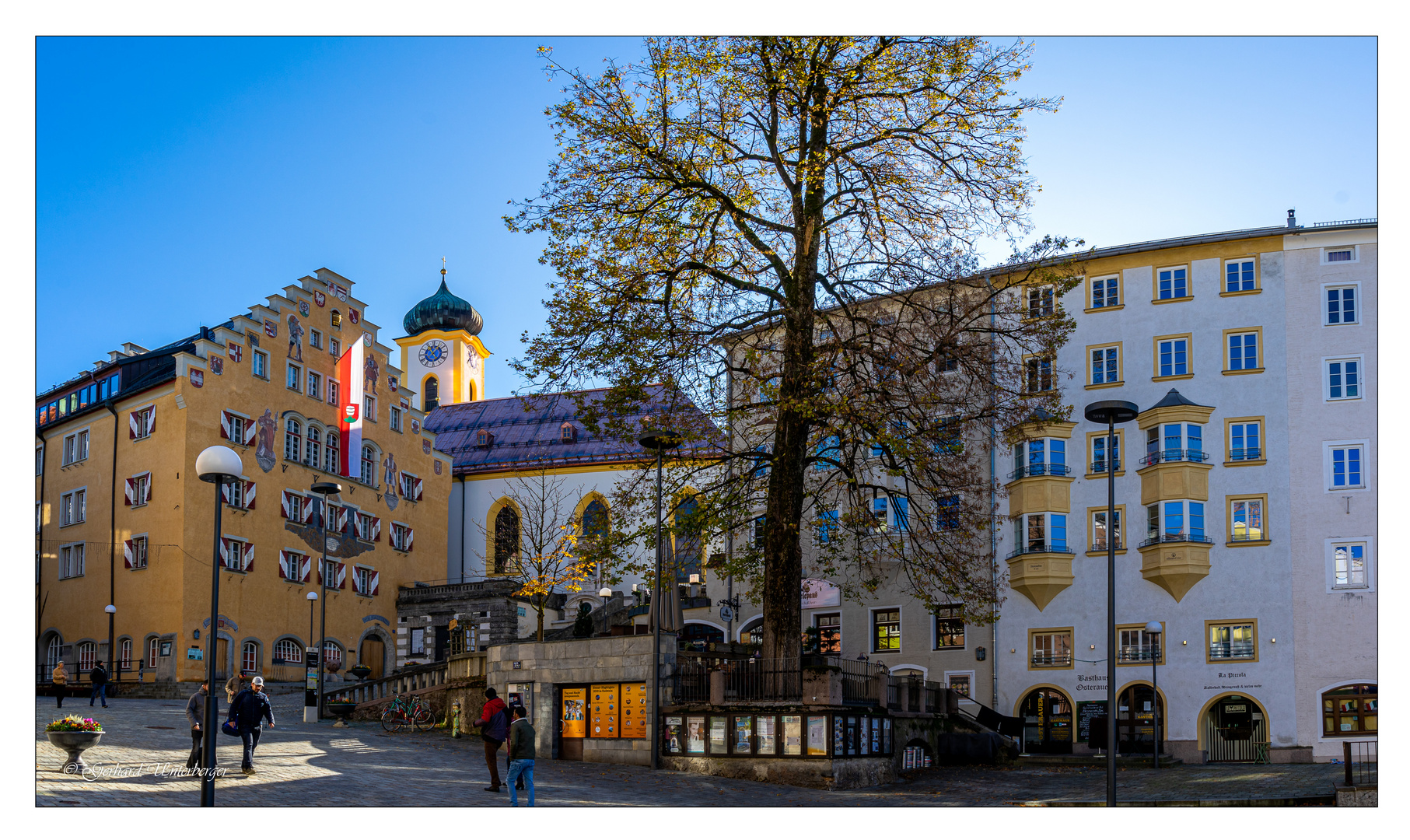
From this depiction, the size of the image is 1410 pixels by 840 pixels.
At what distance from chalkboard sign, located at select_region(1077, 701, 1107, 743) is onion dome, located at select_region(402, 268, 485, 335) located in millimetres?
56793

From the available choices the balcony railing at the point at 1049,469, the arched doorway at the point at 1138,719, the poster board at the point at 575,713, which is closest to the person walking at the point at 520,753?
the poster board at the point at 575,713

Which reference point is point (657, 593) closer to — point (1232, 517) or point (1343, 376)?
point (1232, 517)

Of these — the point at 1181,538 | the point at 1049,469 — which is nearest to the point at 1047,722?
the point at 1181,538

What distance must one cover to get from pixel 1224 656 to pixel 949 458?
14.7 m

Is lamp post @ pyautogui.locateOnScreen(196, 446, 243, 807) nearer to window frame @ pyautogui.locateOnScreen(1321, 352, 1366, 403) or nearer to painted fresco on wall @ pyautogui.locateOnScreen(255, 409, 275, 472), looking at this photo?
window frame @ pyautogui.locateOnScreen(1321, 352, 1366, 403)

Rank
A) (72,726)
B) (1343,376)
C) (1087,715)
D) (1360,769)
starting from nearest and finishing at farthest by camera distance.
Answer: (72,726)
(1360,769)
(1343,376)
(1087,715)

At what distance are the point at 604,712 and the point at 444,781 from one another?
5783 millimetres

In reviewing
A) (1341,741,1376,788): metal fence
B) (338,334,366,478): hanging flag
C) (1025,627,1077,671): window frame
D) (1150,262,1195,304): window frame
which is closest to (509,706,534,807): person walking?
(1341,741,1376,788): metal fence

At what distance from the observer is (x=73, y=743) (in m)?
19.0

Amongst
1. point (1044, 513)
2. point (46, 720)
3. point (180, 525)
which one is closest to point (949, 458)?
point (1044, 513)

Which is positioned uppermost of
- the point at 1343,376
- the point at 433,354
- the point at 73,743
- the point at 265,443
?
the point at 433,354

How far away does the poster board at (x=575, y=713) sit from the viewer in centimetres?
2831

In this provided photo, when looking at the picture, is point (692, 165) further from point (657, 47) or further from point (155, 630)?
point (155, 630)

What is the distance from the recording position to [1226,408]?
39312mm
